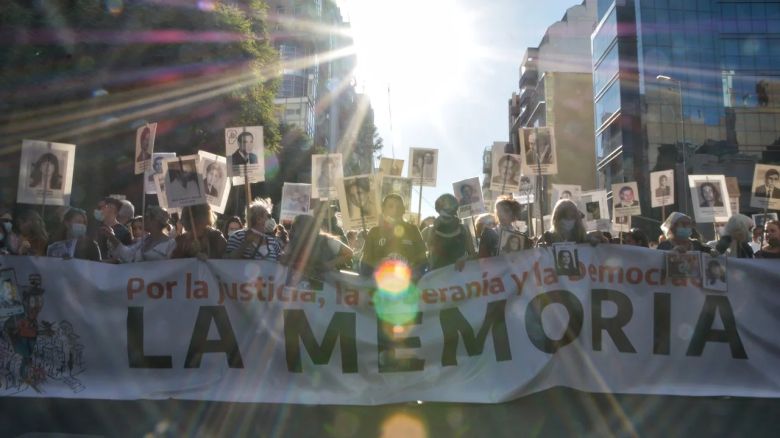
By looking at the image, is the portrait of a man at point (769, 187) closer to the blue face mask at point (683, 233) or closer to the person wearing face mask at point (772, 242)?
the person wearing face mask at point (772, 242)

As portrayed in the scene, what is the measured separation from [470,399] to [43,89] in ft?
47.8

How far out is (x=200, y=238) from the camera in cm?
733

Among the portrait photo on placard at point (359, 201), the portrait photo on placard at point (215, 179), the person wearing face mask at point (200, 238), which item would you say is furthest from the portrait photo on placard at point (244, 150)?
the person wearing face mask at point (200, 238)

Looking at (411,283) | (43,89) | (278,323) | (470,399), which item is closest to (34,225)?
(278,323)

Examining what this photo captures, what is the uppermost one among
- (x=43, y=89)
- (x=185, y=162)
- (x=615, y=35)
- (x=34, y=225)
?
(x=615, y=35)

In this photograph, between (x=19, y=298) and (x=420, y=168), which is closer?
(x=19, y=298)

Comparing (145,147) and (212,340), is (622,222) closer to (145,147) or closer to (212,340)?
(145,147)

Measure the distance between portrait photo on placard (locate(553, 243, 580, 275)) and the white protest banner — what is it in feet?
0.14

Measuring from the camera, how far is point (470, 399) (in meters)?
6.16

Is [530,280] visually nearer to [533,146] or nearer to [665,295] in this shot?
[665,295]

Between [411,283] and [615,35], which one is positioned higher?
[615,35]

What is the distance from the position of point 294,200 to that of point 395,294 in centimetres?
653

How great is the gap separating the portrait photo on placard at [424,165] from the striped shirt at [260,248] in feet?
16.2

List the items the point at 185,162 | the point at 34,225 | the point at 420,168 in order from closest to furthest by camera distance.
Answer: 1. the point at 34,225
2. the point at 185,162
3. the point at 420,168
